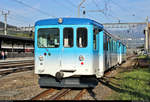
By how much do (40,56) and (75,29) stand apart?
1827 mm

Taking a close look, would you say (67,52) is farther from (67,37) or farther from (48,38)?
(48,38)

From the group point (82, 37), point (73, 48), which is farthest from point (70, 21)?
point (73, 48)

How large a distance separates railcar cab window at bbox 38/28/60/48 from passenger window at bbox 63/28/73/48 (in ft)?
0.87

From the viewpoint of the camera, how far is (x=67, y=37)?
837 centimetres

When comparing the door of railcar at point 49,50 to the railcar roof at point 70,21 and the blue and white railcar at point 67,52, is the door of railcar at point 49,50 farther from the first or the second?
the railcar roof at point 70,21

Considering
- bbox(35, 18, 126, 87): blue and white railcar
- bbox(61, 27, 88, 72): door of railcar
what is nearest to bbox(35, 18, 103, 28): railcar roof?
bbox(35, 18, 126, 87): blue and white railcar

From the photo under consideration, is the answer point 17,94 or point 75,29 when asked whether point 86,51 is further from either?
point 17,94

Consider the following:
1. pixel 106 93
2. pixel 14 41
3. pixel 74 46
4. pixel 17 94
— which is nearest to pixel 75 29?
pixel 74 46

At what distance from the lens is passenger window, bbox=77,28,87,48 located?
8.22 m

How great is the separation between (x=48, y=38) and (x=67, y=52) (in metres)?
1.02

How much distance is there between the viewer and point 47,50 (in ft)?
27.8

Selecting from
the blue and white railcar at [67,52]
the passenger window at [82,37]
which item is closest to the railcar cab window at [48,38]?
the blue and white railcar at [67,52]

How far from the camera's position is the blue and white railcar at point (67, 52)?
812 cm

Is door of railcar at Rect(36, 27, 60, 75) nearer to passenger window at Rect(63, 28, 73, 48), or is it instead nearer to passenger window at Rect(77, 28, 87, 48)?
passenger window at Rect(63, 28, 73, 48)
